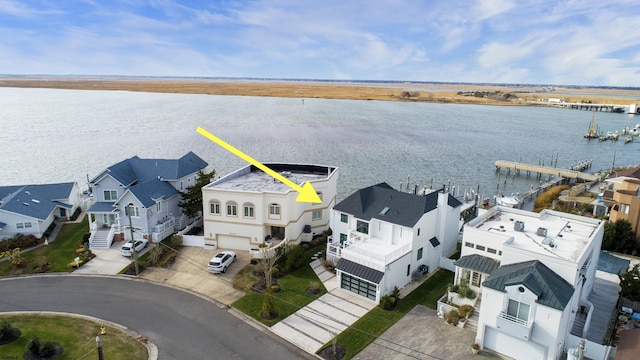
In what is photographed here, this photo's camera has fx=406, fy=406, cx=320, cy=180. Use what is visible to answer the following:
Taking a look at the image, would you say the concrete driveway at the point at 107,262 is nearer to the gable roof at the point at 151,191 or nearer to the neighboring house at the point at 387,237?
the gable roof at the point at 151,191

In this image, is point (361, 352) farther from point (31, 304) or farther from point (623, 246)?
point (623, 246)

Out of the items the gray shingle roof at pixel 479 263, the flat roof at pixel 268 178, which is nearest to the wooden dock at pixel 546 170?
the flat roof at pixel 268 178

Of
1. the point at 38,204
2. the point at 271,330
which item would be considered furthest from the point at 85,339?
the point at 38,204

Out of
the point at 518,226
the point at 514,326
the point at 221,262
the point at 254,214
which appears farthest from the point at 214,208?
the point at 514,326

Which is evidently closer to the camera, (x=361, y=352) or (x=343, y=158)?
(x=361, y=352)

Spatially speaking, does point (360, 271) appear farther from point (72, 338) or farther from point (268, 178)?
point (72, 338)
